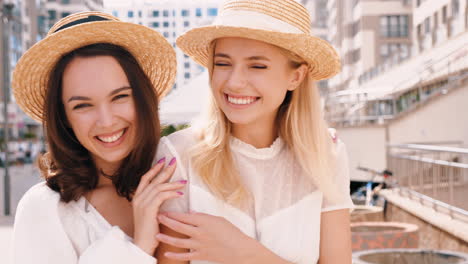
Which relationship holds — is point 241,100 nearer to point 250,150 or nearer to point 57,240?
point 250,150

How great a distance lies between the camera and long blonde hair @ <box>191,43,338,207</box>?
9.34 feet

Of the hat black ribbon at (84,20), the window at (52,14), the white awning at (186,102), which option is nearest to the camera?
the hat black ribbon at (84,20)

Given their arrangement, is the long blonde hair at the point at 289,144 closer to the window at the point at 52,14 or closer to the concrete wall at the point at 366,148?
the concrete wall at the point at 366,148

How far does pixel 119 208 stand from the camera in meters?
2.85

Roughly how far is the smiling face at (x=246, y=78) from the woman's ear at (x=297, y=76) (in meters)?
0.14

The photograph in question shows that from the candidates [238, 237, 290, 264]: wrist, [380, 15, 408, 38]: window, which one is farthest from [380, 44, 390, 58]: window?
[238, 237, 290, 264]: wrist

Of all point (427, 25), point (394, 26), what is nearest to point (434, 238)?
point (427, 25)

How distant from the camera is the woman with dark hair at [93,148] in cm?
259

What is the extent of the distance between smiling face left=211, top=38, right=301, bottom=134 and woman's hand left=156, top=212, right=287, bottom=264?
0.46 m

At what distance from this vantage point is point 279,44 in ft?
8.95

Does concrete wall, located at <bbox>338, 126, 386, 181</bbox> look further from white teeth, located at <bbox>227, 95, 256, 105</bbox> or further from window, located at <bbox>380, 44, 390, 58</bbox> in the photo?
window, located at <bbox>380, 44, 390, 58</bbox>

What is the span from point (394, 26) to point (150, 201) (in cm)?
5409

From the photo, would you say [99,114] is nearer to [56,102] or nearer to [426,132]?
[56,102]

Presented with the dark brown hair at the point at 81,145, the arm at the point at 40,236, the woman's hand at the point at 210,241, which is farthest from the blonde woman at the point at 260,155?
the arm at the point at 40,236
